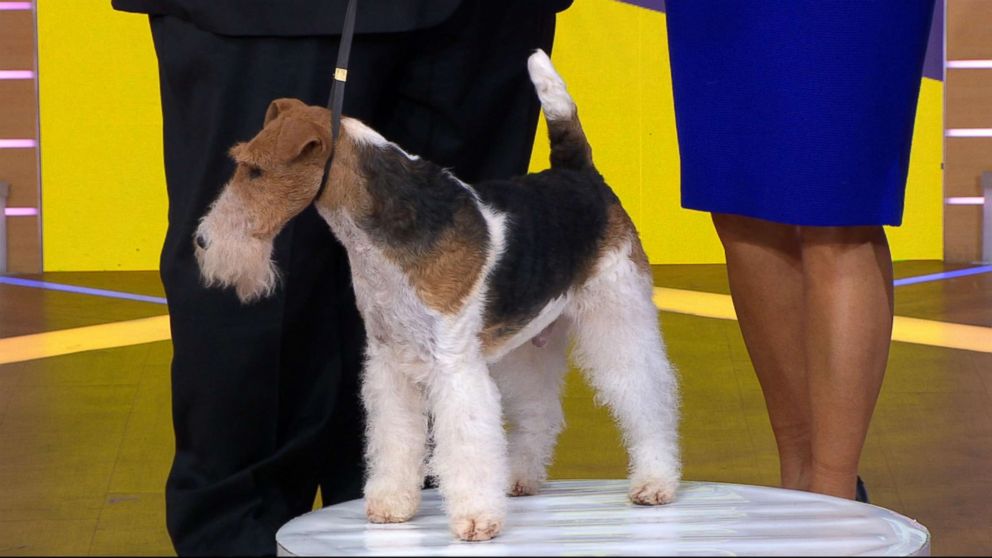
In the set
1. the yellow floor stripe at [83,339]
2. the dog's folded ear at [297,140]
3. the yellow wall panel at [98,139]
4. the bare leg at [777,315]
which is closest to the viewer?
the dog's folded ear at [297,140]

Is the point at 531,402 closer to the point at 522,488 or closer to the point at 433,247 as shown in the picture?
the point at 522,488

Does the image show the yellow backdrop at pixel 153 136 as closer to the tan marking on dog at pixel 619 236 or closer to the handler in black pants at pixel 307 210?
the handler in black pants at pixel 307 210

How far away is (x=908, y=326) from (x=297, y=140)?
362cm

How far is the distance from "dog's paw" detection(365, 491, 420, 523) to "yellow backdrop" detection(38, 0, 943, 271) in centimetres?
434

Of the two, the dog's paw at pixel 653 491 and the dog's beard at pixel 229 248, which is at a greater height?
the dog's beard at pixel 229 248

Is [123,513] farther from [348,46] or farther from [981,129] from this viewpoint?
[981,129]

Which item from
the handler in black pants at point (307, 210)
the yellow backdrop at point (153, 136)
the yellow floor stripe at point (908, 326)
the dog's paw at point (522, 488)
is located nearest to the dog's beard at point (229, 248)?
the handler in black pants at point (307, 210)

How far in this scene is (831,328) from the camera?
2.32 m

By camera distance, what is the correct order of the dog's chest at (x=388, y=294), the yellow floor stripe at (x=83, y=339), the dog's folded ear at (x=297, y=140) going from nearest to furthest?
the dog's folded ear at (x=297, y=140) < the dog's chest at (x=388, y=294) < the yellow floor stripe at (x=83, y=339)

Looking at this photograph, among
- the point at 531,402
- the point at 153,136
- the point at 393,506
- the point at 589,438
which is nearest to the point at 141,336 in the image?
the point at 153,136

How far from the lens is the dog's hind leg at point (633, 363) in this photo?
2.20 meters

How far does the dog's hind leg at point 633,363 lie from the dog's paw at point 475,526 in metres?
0.34

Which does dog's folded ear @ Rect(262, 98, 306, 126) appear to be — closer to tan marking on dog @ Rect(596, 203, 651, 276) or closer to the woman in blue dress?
tan marking on dog @ Rect(596, 203, 651, 276)

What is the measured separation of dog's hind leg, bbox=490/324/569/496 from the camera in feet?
7.63
